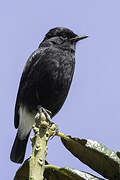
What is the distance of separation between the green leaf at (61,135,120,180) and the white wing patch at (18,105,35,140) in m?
3.37

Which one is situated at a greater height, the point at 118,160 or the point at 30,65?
the point at 30,65

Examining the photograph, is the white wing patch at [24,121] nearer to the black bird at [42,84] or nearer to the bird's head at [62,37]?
the black bird at [42,84]

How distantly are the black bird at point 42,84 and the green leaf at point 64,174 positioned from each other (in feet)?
10.7

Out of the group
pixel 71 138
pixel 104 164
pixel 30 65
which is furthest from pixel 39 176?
pixel 30 65

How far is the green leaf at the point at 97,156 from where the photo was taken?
5.88 feet

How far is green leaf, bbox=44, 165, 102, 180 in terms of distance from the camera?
1704 millimetres

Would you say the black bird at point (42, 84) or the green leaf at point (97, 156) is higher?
the black bird at point (42, 84)

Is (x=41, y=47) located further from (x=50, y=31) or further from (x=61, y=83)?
(x=61, y=83)

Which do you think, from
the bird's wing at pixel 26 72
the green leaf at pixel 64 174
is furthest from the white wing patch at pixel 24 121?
the green leaf at pixel 64 174

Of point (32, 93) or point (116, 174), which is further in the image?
point (32, 93)

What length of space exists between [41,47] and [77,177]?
428cm

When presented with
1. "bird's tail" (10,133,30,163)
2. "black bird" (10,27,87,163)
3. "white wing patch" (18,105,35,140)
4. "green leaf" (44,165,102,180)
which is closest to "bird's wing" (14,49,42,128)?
"black bird" (10,27,87,163)

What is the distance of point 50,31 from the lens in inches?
248

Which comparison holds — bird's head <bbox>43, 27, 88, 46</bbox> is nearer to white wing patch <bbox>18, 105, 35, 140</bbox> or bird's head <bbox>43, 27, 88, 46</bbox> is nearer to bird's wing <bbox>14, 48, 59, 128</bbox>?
bird's wing <bbox>14, 48, 59, 128</bbox>
